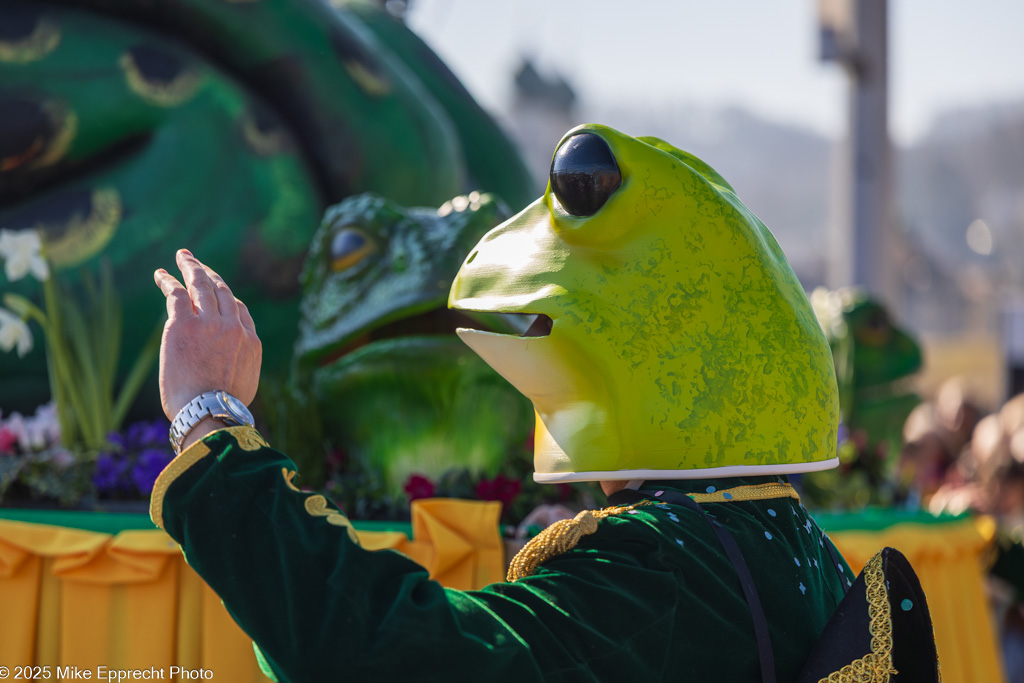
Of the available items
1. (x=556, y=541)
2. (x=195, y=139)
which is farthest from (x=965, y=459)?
(x=556, y=541)

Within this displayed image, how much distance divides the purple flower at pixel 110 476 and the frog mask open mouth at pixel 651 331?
1.44 m

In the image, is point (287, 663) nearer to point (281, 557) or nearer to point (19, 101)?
point (281, 557)

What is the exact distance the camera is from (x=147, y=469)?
2393mm

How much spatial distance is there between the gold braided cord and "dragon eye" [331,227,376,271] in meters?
1.57

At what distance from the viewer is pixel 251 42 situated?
11.2ft

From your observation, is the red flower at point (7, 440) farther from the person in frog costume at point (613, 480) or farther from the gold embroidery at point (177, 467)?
the gold embroidery at point (177, 467)

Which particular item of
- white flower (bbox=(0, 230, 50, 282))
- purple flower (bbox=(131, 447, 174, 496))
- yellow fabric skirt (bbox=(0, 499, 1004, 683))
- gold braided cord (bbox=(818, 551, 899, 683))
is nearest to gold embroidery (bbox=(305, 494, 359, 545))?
gold braided cord (bbox=(818, 551, 899, 683))

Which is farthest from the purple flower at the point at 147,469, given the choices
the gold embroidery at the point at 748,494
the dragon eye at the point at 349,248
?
the gold embroidery at the point at 748,494

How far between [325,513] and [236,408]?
0.52 ft

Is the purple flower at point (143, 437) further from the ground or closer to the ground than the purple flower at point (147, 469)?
further from the ground

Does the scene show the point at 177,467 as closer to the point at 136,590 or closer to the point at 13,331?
the point at 136,590

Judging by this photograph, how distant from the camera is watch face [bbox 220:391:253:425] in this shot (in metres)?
1.09
